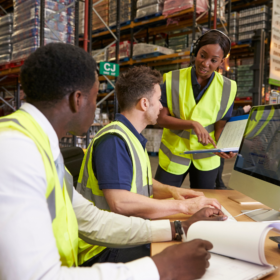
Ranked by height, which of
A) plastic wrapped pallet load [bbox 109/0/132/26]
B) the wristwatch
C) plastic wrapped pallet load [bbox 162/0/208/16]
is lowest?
the wristwatch

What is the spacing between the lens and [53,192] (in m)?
0.67

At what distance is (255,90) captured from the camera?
4.22 meters

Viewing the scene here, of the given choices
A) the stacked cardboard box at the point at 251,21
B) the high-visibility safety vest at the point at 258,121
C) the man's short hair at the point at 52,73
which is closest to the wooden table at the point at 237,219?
the high-visibility safety vest at the point at 258,121

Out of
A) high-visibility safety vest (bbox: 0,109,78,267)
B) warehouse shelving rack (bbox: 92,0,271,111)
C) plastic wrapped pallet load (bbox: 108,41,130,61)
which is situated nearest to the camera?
high-visibility safety vest (bbox: 0,109,78,267)

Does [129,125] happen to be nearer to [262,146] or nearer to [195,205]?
[195,205]

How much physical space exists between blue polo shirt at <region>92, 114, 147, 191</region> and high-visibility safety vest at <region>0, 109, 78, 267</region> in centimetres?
40

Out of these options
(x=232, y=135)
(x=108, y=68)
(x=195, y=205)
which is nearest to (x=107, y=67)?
(x=108, y=68)

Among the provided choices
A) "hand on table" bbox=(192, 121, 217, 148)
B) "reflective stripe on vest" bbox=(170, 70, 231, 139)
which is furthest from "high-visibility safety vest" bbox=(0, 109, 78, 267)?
"reflective stripe on vest" bbox=(170, 70, 231, 139)

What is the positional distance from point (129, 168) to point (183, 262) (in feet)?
1.95

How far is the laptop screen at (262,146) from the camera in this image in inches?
48.8

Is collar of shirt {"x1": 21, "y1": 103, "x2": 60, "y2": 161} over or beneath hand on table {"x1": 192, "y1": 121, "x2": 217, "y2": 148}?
over

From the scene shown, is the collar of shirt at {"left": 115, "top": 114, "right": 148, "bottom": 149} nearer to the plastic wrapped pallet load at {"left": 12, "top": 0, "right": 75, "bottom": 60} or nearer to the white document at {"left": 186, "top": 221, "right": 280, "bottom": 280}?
the white document at {"left": 186, "top": 221, "right": 280, "bottom": 280}

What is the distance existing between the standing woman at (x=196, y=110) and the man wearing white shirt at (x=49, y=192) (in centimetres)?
101

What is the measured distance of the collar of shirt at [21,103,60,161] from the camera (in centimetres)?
72
